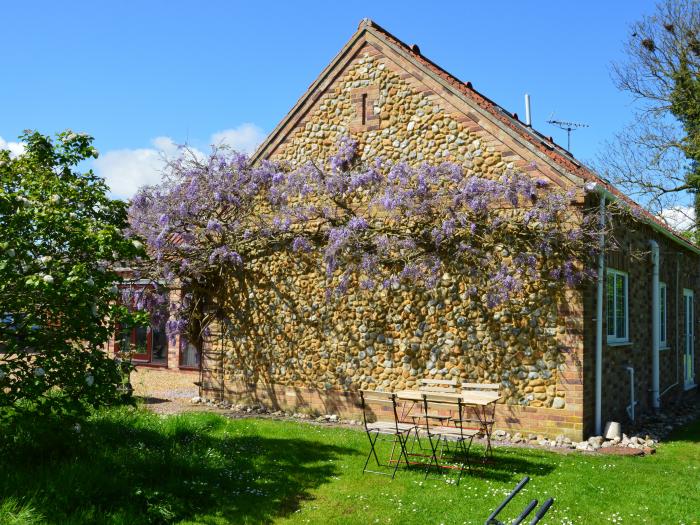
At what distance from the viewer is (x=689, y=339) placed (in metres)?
17.8

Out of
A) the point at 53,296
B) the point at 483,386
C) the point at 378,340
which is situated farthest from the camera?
the point at 378,340

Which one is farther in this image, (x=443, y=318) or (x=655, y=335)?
(x=655, y=335)

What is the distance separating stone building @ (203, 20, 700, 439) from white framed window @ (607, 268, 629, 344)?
0.08 feet

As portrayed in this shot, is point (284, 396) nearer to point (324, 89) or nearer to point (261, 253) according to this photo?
point (261, 253)

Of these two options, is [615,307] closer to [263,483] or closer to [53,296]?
[263,483]

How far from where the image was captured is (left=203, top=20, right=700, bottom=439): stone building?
418 inches

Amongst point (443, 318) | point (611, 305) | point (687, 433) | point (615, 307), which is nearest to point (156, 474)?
point (443, 318)

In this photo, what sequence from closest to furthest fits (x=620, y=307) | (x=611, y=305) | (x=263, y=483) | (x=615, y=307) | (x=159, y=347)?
(x=263, y=483) → (x=611, y=305) → (x=615, y=307) → (x=620, y=307) → (x=159, y=347)

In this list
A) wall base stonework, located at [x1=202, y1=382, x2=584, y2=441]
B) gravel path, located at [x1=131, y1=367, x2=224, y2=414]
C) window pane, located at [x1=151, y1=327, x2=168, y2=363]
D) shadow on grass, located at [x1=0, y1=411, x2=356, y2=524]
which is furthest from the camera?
window pane, located at [x1=151, y1=327, x2=168, y2=363]

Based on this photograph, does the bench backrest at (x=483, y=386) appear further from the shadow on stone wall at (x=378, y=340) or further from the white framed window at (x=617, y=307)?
the white framed window at (x=617, y=307)

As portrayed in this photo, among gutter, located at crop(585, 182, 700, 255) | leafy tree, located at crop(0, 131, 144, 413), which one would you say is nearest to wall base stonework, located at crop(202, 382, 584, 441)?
gutter, located at crop(585, 182, 700, 255)

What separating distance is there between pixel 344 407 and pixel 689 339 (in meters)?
10.5

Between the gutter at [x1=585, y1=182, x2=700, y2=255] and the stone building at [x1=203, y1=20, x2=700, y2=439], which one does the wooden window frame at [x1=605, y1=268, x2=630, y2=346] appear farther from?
the gutter at [x1=585, y1=182, x2=700, y2=255]

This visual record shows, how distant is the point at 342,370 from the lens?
1272 centimetres
